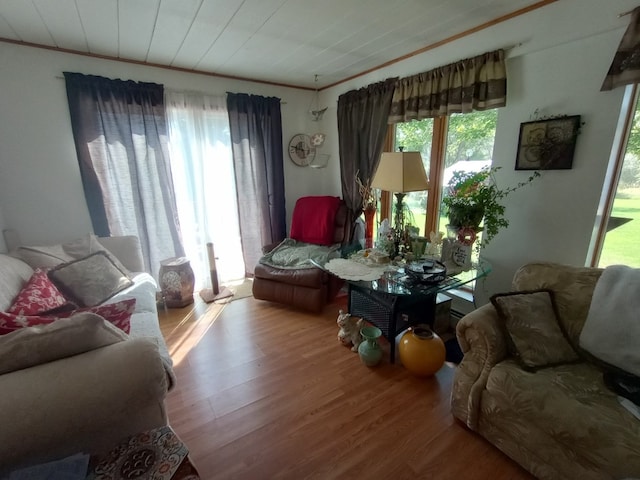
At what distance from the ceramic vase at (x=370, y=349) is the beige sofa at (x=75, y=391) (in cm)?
123

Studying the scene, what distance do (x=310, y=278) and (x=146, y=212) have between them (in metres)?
1.71

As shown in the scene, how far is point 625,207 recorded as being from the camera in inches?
65.5

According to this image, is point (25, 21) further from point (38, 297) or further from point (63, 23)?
point (38, 297)

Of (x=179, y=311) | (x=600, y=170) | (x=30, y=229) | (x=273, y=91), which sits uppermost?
(x=273, y=91)

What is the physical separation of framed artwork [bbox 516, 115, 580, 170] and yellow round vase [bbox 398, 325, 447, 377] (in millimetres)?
1319

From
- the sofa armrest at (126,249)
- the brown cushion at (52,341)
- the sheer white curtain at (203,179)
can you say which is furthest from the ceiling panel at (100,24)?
the brown cushion at (52,341)

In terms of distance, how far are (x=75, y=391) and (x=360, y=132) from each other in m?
2.88

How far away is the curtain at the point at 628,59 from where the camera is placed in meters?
1.38

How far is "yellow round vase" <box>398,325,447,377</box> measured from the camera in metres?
1.75

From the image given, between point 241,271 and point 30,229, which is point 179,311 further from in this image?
point 30,229

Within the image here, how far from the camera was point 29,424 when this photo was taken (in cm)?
77

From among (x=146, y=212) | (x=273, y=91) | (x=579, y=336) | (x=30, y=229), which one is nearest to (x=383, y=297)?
(x=579, y=336)

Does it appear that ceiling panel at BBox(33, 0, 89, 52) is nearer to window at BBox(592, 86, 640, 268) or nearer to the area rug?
the area rug

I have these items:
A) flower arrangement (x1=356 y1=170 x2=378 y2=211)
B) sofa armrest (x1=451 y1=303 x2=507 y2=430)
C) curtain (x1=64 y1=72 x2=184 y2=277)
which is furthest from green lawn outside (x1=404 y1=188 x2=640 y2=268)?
curtain (x1=64 y1=72 x2=184 y2=277)
